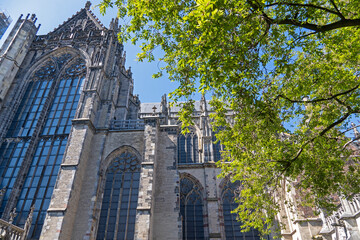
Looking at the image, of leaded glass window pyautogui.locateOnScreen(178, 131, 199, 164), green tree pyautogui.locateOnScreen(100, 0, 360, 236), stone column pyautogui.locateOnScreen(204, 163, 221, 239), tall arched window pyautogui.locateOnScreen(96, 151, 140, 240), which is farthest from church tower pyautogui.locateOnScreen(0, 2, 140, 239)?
green tree pyautogui.locateOnScreen(100, 0, 360, 236)

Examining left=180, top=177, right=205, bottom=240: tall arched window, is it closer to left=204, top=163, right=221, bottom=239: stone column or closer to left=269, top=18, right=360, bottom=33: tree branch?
left=204, top=163, right=221, bottom=239: stone column

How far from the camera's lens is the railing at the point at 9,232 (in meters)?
8.67

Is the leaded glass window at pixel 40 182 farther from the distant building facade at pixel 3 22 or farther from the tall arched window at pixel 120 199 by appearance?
the distant building facade at pixel 3 22

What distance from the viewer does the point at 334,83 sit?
795 cm

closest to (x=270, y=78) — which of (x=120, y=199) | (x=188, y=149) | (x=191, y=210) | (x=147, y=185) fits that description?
(x=147, y=185)

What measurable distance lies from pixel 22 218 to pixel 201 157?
1369 cm

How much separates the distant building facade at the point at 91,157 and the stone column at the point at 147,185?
50 millimetres

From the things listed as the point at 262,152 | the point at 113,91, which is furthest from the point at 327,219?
the point at 113,91

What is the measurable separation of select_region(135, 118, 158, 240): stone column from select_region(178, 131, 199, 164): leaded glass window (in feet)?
28.3

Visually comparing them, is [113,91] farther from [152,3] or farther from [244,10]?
[244,10]

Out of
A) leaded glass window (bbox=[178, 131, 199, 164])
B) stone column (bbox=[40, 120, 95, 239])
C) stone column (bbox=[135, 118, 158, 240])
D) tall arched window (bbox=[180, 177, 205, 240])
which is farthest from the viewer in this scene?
leaded glass window (bbox=[178, 131, 199, 164])

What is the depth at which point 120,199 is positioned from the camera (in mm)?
14789

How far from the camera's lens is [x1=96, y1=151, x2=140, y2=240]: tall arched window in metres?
13.9

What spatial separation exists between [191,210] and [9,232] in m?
12.0
